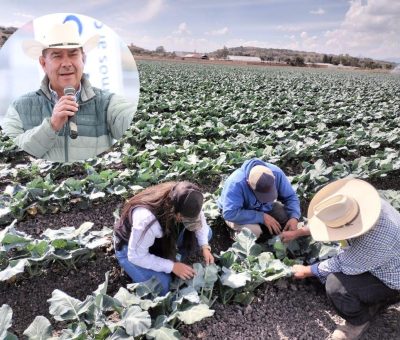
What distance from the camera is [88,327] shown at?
9.20ft

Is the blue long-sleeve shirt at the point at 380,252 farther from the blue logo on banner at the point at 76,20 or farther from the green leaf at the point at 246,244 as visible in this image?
the blue logo on banner at the point at 76,20

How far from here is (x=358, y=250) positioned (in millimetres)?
2998

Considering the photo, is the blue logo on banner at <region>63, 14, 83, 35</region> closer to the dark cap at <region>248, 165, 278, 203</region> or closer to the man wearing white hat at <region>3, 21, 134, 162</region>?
the man wearing white hat at <region>3, 21, 134, 162</region>

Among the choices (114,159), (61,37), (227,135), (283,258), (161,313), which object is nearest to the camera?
(61,37)

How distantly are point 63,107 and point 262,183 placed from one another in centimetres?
263

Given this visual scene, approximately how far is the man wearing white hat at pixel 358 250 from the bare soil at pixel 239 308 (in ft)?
0.70

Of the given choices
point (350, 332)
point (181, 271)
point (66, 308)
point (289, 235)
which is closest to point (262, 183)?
point (289, 235)

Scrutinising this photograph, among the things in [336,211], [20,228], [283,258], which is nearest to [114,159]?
[20,228]

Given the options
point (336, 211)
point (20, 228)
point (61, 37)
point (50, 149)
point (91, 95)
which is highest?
point (61, 37)

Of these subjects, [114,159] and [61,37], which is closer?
[61,37]

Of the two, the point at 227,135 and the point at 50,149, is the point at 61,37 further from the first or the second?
the point at 227,135

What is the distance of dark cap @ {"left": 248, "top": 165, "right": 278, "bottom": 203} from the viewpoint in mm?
3697

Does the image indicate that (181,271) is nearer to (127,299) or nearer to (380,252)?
(127,299)

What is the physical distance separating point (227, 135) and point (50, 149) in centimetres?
763
